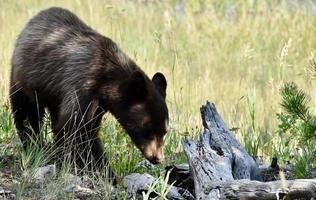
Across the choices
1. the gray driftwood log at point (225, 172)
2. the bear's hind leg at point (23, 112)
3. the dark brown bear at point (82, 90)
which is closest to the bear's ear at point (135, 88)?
the dark brown bear at point (82, 90)

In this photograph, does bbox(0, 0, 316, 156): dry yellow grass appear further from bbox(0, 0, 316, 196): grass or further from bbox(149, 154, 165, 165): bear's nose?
bbox(149, 154, 165, 165): bear's nose

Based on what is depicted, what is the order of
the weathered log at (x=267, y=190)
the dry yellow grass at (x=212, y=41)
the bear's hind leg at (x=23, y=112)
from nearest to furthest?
the weathered log at (x=267, y=190)
the bear's hind leg at (x=23, y=112)
the dry yellow grass at (x=212, y=41)

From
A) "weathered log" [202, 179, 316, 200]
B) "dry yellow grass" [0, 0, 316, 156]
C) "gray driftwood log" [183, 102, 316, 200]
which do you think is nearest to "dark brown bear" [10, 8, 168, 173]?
"gray driftwood log" [183, 102, 316, 200]

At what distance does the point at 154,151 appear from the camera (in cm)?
700

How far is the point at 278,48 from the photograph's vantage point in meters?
13.9

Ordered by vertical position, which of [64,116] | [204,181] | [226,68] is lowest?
[204,181]

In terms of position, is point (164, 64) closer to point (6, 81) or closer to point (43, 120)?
point (6, 81)

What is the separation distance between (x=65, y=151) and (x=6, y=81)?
296 centimetres

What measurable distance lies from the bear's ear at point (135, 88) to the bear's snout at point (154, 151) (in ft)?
1.25

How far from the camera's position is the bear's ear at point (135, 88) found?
7.06 meters

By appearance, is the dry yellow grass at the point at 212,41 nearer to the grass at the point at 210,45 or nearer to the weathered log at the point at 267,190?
the grass at the point at 210,45

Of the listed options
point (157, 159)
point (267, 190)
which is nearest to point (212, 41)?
point (157, 159)

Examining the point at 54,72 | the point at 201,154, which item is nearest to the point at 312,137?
the point at 201,154

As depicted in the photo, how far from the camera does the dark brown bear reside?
7.02 m
